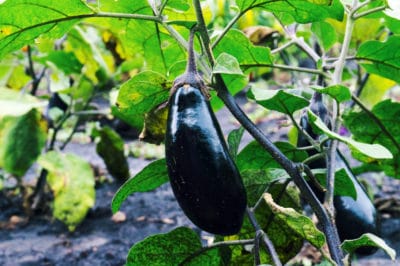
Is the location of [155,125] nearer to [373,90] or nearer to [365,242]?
[365,242]

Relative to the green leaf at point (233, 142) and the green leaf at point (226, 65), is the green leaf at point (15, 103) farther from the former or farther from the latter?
the green leaf at point (226, 65)

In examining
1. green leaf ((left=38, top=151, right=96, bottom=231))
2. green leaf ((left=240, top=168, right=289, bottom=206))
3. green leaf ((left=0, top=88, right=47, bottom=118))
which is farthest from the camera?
green leaf ((left=38, top=151, right=96, bottom=231))

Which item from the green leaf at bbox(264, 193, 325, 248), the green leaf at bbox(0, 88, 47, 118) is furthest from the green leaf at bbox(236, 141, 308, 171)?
the green leaf at bbox(0, 88, 47, 118)

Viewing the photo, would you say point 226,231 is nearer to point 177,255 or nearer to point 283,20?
point 177,255

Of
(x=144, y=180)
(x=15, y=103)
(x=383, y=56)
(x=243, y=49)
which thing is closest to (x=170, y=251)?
(x=144, y=180)

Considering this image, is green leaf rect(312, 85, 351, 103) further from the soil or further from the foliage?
the soil

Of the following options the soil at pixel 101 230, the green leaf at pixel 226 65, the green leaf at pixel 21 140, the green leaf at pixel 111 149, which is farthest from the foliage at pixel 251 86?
the green leaf at pixel 111 149
